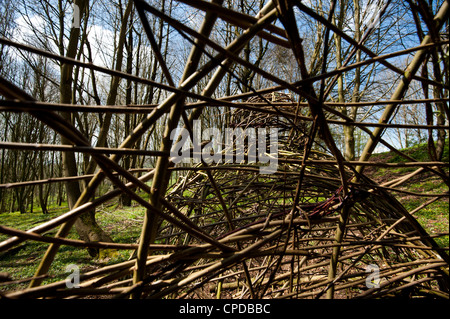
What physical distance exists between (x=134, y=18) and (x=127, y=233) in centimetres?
693

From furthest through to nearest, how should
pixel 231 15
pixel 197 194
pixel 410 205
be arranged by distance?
pixel 410 205, pixel 197 194, pixel 231 15

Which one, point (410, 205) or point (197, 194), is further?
point (410, 205)

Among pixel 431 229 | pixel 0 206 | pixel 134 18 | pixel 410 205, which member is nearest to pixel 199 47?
pixel 431 229

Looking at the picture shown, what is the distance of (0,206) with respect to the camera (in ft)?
52.1

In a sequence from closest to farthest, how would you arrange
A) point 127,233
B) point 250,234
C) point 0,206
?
point 250,234, point 127,233, point 0,206

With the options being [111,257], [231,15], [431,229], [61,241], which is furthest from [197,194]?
[431,229]

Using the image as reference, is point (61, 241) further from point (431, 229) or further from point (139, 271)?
point (431, 229)

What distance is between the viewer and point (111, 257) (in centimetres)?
509

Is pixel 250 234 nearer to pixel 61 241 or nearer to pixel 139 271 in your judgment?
pixel 139 271

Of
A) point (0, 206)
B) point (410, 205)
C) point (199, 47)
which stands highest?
point (199, 47)

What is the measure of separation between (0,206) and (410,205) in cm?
2203

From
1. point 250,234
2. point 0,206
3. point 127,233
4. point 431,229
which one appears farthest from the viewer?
point 0,206
